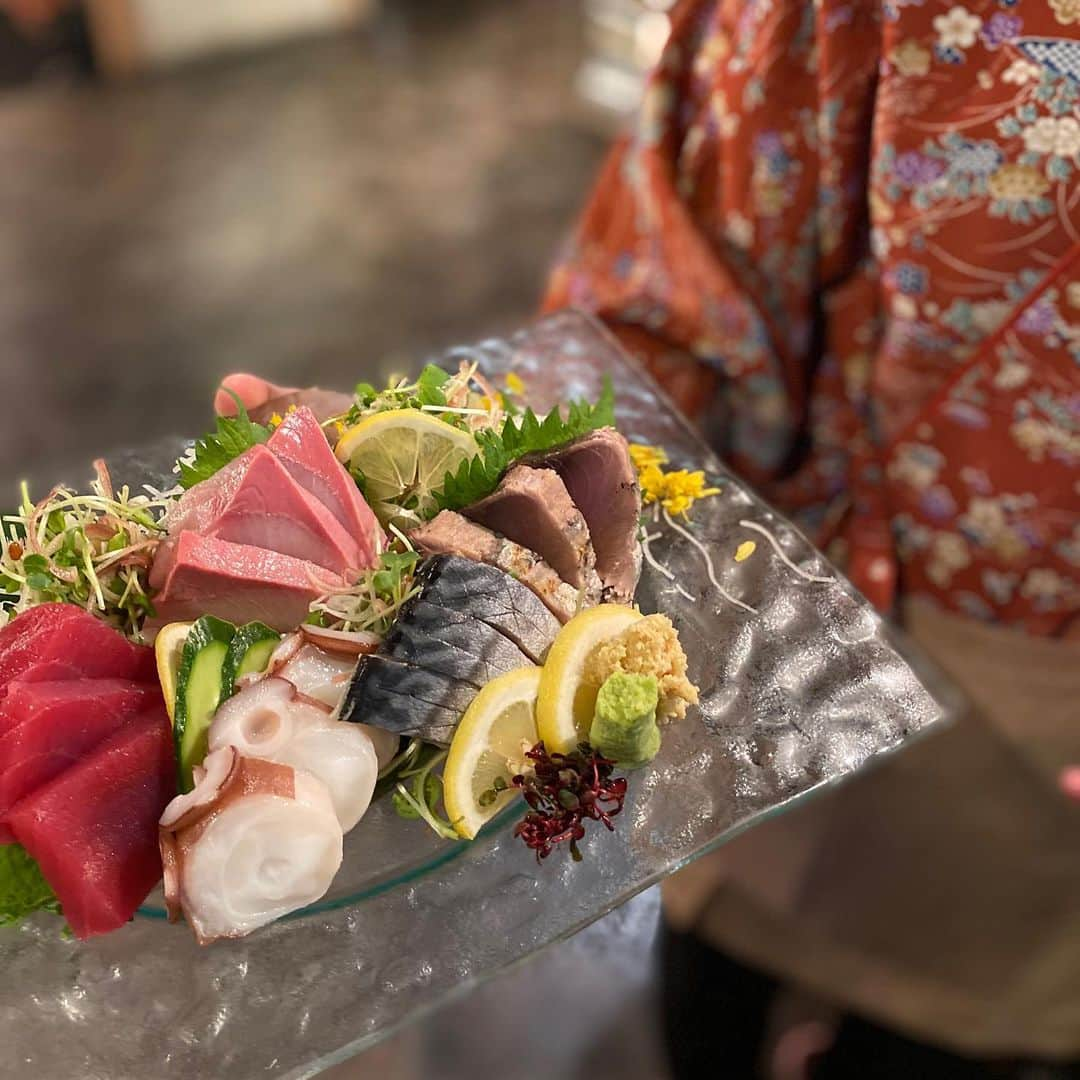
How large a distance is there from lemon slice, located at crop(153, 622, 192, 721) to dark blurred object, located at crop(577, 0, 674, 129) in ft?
10.7

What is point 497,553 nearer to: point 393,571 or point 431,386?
point 393,571

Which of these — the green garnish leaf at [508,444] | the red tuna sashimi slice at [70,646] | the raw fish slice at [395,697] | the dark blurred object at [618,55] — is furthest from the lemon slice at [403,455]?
the dark blurred object at [618,55]

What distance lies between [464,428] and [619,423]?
31 cm

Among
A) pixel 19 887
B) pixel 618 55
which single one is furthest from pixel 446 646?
pixel 618 55

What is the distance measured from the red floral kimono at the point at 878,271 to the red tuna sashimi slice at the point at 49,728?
3.66 feet

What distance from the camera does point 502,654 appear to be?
4.13 ft

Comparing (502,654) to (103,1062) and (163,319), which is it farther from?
(163,319)

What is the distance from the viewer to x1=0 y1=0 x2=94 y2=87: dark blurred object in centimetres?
539

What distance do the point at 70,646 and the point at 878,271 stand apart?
52.1 inches

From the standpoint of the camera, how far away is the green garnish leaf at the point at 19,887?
3.84 feet

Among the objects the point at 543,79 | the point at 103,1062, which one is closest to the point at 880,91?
the point at 103,1062

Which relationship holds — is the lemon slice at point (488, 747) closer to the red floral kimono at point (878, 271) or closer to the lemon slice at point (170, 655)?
the lemon slice at point (170, 655)

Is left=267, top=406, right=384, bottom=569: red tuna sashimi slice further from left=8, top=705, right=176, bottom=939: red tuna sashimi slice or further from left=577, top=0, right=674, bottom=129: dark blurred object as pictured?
left=577, top=0, right=674, bottom=129: dark blurred object

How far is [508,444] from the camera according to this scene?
1.41m
